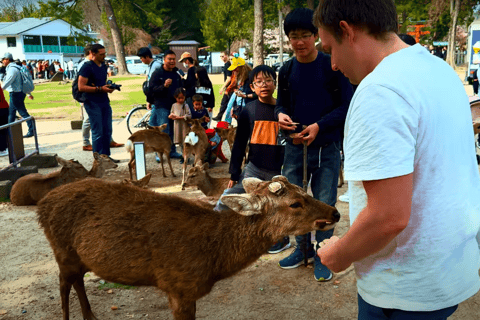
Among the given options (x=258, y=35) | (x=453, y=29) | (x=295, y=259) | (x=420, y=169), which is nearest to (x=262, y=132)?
(x=295, y=259)

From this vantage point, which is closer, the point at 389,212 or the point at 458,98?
the point at 389,212

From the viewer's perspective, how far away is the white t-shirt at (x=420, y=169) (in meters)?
1.42

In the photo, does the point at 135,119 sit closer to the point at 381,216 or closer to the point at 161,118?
the point at 161,118

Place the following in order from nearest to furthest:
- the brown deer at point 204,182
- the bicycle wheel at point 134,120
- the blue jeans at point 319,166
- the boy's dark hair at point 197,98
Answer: the blue jeans at point 319,166
the brown deer at point 204,182
the boy's dark hair at point 197,98
the bicycle wheel at point 134,120

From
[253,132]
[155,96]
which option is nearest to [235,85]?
[155,96]

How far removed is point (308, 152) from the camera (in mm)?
4410

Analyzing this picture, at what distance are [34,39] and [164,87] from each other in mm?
83475

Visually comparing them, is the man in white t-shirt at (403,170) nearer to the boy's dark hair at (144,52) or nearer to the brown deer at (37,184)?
the brown deer at (37,184)

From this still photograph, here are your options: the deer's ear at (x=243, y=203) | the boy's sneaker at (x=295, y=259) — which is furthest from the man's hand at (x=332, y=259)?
the boy's sneaker at (x=295, y=259)

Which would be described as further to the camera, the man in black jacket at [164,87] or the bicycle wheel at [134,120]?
the bicycle wheel at [134,120]

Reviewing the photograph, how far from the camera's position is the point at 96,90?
9.07 metres

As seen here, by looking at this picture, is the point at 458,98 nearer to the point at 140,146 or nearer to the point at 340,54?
the point at 340,54

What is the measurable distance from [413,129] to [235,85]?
8.62 m

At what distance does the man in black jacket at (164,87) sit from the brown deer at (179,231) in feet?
21.1
